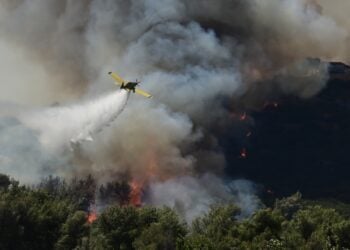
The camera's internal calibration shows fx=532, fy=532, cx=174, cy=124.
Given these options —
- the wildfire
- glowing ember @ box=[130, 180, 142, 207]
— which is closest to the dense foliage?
the wildfire

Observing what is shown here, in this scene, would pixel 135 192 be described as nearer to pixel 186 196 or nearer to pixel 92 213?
pixel 92 213

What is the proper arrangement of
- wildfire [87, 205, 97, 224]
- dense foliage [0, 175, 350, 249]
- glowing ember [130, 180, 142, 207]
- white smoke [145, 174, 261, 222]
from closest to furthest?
dense foliage [0, 175, 350, 249], white smoke [145, 174, 261, 222], wildfire [87, 205, 97, 224], glowing ember [130, 180, 142, 207]

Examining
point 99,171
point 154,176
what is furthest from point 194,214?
point 99,171

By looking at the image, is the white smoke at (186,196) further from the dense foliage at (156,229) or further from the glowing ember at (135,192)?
the dense foliage at (156,229)

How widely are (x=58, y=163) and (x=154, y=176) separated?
35.5 m

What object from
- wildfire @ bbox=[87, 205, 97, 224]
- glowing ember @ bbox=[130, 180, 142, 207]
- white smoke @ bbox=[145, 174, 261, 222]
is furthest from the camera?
glowing ember @ bbox=[130, 180, 142, 207]

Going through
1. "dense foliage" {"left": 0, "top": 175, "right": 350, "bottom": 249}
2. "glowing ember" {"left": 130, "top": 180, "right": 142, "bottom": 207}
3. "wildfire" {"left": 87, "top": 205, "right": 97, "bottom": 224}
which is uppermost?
"glowing ember" {"left": 130, "top": 180, "right": 142, "bottom": 207}

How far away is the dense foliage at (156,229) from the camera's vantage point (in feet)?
281

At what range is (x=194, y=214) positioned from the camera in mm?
164500

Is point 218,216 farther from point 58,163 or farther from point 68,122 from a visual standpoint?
point 58,163

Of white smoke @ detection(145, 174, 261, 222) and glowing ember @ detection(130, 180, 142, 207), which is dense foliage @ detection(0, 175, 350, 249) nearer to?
white smoke @ detection(145, 174, 261, 222)

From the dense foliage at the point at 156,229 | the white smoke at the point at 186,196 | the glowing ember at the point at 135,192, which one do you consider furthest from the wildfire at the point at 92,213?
the dense foliage at the point at 156,229

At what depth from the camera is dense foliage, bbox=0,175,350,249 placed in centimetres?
8550

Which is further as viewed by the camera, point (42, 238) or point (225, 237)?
point (42, 238)
